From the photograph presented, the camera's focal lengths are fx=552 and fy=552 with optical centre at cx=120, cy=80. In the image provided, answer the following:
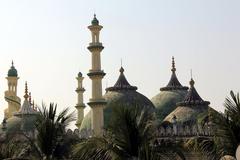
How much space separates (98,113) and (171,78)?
17.1 meters

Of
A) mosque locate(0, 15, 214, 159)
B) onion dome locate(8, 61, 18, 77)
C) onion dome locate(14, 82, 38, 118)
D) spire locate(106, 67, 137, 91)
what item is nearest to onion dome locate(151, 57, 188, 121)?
mosque locate(0, 15, 214, 159)

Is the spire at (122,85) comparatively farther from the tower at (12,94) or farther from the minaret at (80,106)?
the tower at (12,94)

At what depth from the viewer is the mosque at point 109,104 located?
1647 inches

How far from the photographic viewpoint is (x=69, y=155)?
16.8m

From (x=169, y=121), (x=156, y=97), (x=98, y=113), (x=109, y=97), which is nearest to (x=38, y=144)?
(x=98, y=113)

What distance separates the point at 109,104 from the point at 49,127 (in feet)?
82.8

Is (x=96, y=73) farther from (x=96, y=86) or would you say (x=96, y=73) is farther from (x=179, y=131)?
(x=179, y=131)

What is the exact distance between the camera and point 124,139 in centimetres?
1186

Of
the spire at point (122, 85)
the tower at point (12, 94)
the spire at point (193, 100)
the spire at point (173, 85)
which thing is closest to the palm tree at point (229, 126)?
the spire at point (193, 100)

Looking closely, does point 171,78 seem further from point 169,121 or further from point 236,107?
point 236,107

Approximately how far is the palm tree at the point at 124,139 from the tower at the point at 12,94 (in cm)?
5168

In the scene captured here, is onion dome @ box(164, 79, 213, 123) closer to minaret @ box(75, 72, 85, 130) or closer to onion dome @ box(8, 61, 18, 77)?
minaret @ box(75, 72, 85, 130)

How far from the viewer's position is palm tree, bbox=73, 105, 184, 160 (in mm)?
11750

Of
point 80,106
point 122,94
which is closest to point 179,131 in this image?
point 122,94
